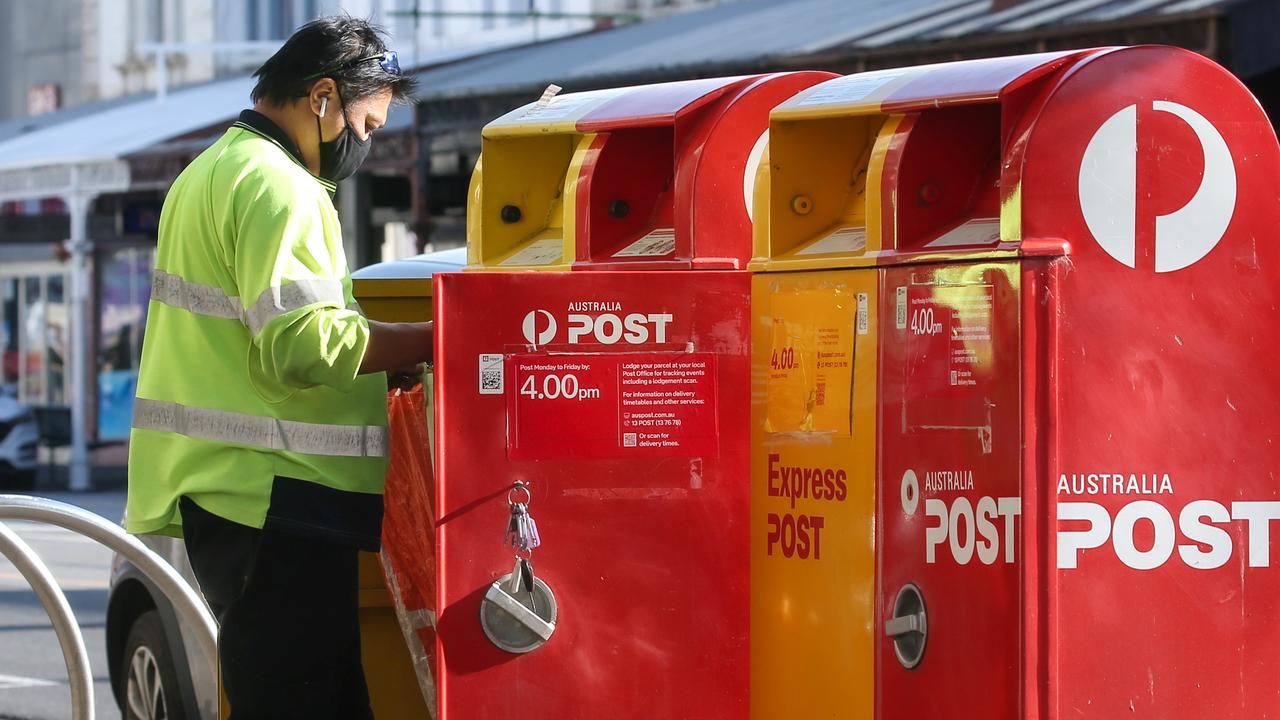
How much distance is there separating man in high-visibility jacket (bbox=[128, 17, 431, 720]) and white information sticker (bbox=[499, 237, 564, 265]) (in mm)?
749

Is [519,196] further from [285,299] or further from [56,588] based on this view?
[56,588]

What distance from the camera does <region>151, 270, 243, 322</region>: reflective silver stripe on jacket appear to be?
3.85m

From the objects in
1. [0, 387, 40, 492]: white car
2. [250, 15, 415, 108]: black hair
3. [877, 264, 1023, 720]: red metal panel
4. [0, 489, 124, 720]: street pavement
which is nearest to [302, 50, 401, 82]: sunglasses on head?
[250, 15, 415, 108]: black hair

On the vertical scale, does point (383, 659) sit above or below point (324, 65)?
below

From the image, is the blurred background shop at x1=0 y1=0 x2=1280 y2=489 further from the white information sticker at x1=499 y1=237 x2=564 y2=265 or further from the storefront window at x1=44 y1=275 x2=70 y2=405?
the white information sticker at x1=499 y1=237 x2=564 y2=265

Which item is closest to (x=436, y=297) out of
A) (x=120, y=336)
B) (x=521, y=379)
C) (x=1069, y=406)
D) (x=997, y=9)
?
(x=521, y=379)

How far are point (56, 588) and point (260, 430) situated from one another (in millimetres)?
1585

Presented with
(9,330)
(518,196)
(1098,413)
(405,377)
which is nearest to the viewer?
(1098,413)

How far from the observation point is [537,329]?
3.86 meters

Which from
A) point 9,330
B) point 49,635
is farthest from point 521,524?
point 9,330

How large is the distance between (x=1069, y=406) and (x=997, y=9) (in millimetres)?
9729

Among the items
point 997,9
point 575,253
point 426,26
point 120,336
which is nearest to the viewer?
point 575,253

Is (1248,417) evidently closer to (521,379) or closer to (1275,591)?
(1275,591)

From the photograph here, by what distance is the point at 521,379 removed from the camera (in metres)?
3.86
